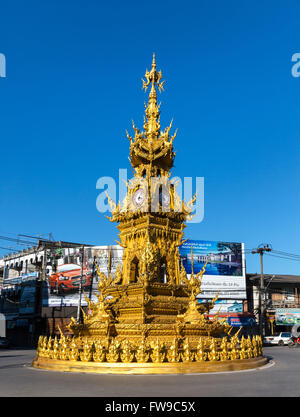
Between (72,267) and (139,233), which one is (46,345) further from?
(72,267)

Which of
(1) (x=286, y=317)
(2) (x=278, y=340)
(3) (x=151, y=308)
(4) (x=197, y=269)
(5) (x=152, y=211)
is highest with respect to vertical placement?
(5) (x=152, y=211)

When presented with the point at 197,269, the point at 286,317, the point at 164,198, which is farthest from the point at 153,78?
the point at 286,317

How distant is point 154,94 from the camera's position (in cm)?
2242

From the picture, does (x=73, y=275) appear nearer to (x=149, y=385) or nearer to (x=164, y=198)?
(x=164, y=198)

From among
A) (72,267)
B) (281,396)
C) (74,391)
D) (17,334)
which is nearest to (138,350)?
(74,391)

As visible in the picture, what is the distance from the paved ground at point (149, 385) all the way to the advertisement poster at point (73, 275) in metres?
38.0

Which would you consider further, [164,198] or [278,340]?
[278,340]

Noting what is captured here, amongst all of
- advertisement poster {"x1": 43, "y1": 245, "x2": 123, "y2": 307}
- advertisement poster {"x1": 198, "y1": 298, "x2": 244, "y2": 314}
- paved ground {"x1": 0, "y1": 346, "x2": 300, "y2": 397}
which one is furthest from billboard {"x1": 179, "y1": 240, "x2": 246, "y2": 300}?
paved ground {"x1": 0, "y1": 346, "x2": 300, "y2": 397}

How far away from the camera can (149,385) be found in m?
11.0

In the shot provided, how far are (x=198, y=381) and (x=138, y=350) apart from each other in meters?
2.77

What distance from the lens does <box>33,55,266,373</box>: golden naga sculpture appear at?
13938mm

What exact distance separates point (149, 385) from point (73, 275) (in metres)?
44.2

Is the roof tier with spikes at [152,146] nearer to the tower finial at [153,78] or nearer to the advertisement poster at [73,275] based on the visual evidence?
the tower finial at [153,78]

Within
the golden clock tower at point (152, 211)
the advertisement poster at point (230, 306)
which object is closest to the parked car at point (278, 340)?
the advertisement poster at point (230, 306)
